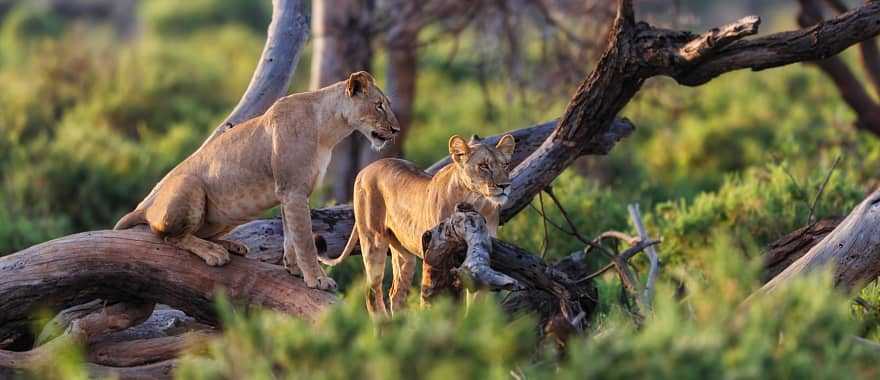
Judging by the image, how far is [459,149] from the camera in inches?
225

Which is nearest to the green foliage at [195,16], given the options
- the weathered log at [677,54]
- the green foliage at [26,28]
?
the green foliage at [26,28]

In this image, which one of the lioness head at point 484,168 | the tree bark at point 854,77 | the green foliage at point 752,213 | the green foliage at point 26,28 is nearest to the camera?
the lioness head at point 484,168

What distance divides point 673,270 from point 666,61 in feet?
8.99

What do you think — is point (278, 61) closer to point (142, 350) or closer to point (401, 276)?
point (401, 276)

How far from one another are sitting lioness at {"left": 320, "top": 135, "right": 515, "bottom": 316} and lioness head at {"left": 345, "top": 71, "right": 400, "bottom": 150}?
275 millimetres

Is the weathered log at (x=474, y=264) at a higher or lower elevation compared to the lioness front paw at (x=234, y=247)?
higher

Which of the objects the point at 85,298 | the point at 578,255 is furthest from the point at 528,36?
the point at 85,298

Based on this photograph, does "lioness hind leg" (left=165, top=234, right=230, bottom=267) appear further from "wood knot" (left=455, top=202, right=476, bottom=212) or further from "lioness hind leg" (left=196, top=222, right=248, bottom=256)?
"wood knot" (left=455, top=202, right=476, bottom=212)

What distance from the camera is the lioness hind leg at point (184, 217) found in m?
5.91

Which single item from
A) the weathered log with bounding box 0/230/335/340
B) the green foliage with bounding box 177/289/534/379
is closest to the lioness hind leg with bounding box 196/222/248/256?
the weathered log with bounding box 0/230/335/340

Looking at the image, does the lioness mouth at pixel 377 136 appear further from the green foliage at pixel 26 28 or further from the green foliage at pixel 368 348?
the green foliage at pixel 26 28

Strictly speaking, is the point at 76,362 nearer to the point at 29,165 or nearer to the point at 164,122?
the point at 29,165

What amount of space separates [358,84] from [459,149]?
0.54 meters

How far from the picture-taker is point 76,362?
4262 mm
